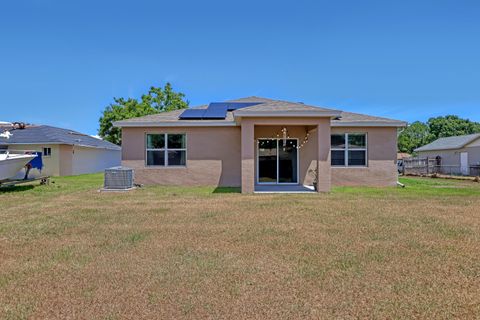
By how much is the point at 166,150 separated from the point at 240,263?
11726mm

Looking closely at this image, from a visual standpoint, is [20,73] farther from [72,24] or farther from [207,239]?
[207,239]

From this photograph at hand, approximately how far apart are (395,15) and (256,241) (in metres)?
13.8

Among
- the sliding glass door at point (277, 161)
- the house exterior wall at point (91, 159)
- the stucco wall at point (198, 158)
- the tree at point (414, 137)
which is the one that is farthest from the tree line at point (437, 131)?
the stucco wall at point (198, 158)

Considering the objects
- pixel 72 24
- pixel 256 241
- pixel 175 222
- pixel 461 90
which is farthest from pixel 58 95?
pixel 461 90

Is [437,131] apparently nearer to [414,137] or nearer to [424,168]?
[414,137]

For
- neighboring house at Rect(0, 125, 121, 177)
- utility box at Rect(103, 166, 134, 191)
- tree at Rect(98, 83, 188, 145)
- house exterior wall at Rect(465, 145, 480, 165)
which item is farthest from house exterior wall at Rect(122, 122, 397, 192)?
tree at Rect(98, 83, 188, 145)

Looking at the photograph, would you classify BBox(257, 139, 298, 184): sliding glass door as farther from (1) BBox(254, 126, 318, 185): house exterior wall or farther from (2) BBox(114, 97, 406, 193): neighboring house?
(1) BBox(254, 126, 318, 185): house exterior wall

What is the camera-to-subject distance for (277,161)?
1596 centimetres

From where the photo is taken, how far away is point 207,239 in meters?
6.03

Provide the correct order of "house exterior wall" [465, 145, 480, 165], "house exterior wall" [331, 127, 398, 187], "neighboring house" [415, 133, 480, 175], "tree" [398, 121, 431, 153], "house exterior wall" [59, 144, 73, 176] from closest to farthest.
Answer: "house exterior wall" [331, 127, 398, 187] → "house exterior wall" [59, 144, 73, 176] → "house exterior wall" [465, 145, 480, 165] → "neighboring house" [415, 133, 480, 175] → "tree" [398, 121, 431, 153]

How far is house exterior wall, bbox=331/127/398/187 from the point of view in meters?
15.8

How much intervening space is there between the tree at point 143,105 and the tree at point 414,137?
4711cm

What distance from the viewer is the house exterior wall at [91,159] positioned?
2642cm

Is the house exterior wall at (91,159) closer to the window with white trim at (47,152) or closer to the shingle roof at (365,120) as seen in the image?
the window with white trim at (47,152)
